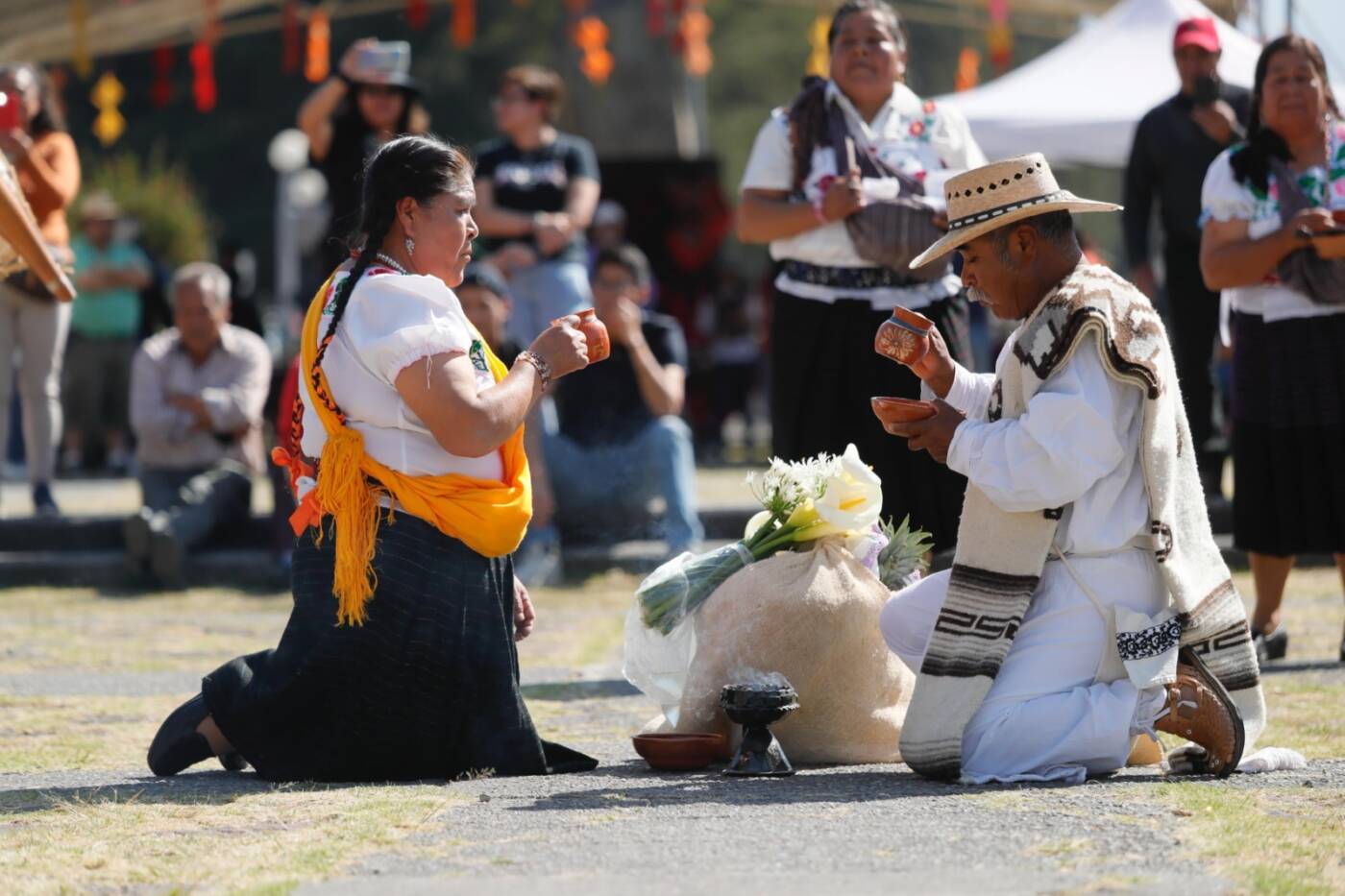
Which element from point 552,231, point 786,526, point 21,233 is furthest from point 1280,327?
point 552,231

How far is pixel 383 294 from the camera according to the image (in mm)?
5016

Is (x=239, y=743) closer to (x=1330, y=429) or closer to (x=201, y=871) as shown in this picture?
(x=201, y=871)

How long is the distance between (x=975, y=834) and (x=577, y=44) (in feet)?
52.8

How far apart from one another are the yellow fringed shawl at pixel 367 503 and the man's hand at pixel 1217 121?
5.76 m

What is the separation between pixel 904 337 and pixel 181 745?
6.89 ft

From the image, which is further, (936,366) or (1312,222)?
(1312,222)

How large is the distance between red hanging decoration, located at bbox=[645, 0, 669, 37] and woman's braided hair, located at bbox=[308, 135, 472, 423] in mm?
14622

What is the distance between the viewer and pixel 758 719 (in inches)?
201

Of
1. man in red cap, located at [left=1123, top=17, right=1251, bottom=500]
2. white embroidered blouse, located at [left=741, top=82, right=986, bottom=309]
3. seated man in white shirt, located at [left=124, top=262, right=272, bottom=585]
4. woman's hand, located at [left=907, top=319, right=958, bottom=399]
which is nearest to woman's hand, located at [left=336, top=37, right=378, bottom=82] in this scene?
seated man in white shirt, located at [left=124, top=262, right=272, bottom=585]

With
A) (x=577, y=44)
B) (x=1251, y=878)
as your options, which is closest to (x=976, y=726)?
(x=1251, y=878)

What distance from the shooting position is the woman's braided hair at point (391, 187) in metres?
5.14

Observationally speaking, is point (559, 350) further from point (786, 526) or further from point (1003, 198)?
point (1003, 198)

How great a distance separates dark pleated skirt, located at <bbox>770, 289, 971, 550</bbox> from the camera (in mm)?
6762

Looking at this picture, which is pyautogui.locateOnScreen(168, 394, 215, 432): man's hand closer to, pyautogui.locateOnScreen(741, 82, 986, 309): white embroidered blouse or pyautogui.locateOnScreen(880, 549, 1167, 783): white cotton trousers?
pyautogui.locateOnScreen(741, 82, 986, 309): white embroidered blouse
